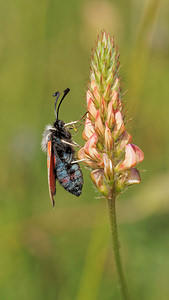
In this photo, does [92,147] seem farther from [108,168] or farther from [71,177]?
[71,177]

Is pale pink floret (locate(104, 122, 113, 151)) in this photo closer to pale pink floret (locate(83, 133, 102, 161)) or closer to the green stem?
pale pink floret (locate(83, 133, 102, 161))

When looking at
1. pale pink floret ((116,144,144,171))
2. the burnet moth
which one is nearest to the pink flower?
pale pink floret ((116,144,144,171))

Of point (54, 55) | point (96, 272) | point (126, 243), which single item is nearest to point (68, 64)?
point (54, 55)

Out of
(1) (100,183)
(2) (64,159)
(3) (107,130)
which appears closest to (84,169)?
(2) (64,159)

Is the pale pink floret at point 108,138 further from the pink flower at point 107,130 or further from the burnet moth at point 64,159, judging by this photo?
the burnet moth at point 64,159

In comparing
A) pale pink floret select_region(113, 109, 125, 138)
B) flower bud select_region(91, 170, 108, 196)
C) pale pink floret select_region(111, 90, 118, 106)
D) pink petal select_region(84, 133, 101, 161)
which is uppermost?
pale pink floret select_region(111, 90, 118, 106)

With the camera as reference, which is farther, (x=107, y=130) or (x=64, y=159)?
(x=64, y=159)

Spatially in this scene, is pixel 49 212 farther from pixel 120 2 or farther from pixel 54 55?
pixel 120 2
